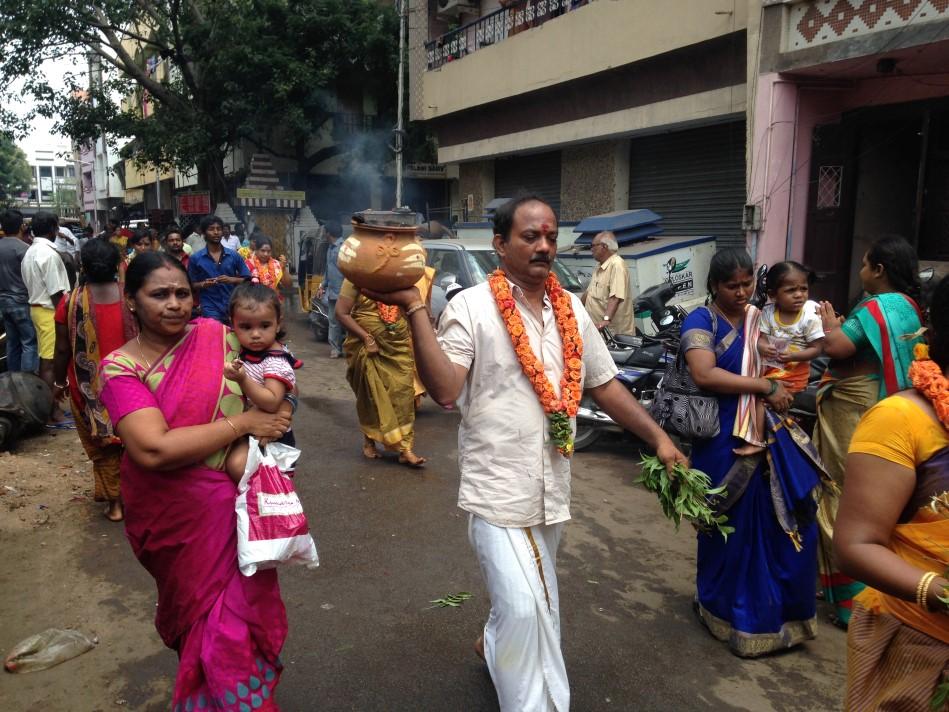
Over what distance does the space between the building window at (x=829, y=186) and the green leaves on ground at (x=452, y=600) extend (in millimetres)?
8083

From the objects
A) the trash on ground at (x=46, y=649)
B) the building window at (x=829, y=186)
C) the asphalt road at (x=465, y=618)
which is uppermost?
the building window at (x=829, y=186)

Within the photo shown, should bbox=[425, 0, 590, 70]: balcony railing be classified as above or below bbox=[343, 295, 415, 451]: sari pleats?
above

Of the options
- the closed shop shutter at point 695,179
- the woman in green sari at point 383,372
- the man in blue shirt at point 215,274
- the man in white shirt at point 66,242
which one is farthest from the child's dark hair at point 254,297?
the man in white shirt at point 66,242

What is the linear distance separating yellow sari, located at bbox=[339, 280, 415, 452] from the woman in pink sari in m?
3.73

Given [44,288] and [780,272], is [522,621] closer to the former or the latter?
[780,272]

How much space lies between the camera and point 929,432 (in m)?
1.83

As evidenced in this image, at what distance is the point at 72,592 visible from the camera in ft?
13.3

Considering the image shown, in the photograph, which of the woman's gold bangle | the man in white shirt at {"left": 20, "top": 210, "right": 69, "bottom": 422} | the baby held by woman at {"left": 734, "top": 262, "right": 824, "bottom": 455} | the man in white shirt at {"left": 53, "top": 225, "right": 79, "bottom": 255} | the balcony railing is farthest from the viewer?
the man in white shirt at {"left": 53, "top": 225, "right": 79, "bottom": 255}

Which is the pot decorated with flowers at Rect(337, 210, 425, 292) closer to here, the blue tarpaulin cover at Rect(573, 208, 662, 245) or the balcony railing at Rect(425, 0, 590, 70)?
the blue tarpaulin cover at Rect(573, 208, 662, 245)

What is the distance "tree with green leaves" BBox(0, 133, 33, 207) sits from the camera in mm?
57103

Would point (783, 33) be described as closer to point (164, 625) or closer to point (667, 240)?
point (667, 240)

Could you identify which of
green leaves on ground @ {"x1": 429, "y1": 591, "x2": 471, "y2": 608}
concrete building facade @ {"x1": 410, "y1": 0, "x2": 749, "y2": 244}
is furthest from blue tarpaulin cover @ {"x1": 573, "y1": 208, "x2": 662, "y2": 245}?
green leaves on ground @ {"x1": 429, "y1": 591, "x2": 471, "y2": 608}

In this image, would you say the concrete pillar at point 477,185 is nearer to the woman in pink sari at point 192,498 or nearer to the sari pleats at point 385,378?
the sari pleats at point 385,378

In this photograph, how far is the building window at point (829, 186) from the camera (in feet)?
32.1
